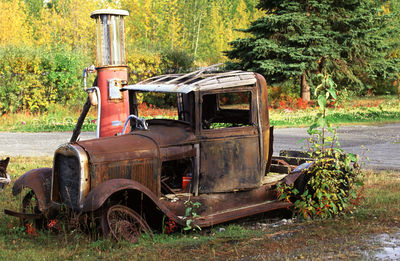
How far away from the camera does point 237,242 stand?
5.02 metres

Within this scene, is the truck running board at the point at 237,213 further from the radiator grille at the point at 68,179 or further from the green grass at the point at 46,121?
the green grass at the point at 46,121

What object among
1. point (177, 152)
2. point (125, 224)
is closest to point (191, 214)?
point (177, 152)

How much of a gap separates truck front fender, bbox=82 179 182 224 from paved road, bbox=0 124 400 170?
5.81 meters

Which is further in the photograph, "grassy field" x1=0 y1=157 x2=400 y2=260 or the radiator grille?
the radiator grille

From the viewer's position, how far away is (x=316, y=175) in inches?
245

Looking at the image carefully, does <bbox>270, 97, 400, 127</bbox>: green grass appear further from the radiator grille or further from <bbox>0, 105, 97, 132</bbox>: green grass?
the radiator grille

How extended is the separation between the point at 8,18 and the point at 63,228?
32.2 m

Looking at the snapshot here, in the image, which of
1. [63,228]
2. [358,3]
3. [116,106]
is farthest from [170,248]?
[358,3]

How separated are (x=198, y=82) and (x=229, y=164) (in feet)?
3.65

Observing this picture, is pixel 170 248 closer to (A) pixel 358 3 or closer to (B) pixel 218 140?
(B) pixel 218 140

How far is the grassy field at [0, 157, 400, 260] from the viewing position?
4613 mm

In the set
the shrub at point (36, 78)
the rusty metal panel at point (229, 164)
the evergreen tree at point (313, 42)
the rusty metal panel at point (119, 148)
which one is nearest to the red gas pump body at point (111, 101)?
the rusty metal panel at point (119, 148)

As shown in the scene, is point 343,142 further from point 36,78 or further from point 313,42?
point 36,78

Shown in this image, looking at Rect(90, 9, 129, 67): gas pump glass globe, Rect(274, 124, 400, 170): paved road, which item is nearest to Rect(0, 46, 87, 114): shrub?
Rect(274, 124, 400, 170): paved road
